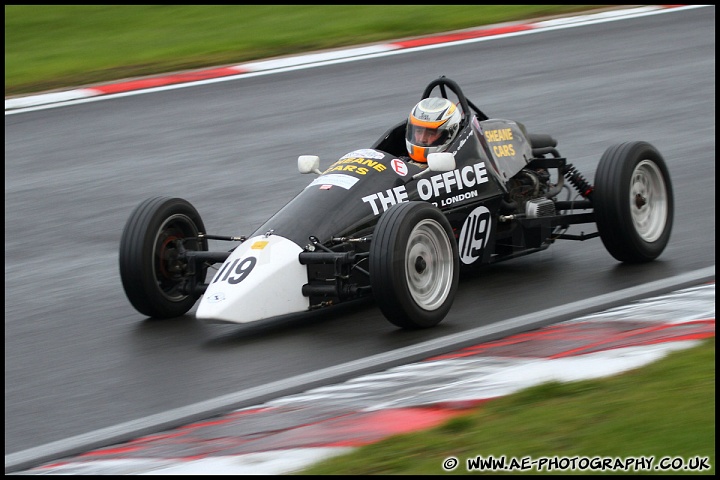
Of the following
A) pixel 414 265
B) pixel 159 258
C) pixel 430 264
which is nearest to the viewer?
pixel 414 265

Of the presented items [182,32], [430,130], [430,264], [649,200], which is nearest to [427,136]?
[430,130]

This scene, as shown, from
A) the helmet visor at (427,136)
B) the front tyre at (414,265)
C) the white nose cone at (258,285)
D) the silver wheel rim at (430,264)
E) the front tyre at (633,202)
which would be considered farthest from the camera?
the helmet visor at (427,136)

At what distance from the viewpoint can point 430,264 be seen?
7703mm

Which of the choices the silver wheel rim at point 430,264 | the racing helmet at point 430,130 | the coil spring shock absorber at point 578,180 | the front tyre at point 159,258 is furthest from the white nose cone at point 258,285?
the coil spring shock absorber at point 578,180

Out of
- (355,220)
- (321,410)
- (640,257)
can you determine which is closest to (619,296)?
(640,257)

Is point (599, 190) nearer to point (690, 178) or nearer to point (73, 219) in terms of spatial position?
point (690, 178)

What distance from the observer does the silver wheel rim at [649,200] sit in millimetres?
9000

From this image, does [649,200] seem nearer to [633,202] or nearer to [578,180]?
[633,202]

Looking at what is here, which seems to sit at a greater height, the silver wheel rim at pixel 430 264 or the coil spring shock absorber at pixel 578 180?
the coil spring shock absorber at pixel 578 180

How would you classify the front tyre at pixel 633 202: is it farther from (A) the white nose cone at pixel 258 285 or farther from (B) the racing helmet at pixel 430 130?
(A) the white nose cone at pixel 258 285

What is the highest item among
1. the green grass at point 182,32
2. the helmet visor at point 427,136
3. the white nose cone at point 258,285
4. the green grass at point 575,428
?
the green grass at point 182,32

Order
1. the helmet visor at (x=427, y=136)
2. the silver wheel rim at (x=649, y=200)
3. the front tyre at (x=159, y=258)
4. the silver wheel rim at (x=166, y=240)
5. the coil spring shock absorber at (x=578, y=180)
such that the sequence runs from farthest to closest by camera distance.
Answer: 1. the coil spring shock absorber at (x=578, y=180)
2. the silver wheel rim at (x=649, y=200)
3. the helmet visor at (x=427, y=136)
4. the silver wheel rim at (x=166, y=240)
5. the front tyre at (x=159, y=258)

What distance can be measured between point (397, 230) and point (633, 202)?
2.44 meters

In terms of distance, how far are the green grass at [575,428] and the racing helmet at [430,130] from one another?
118 inches
